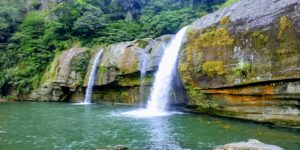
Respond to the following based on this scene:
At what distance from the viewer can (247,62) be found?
1232cm

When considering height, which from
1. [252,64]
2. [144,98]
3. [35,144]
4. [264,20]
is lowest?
[35,144]

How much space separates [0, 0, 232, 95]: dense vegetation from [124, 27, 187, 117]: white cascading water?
1088 centimetres

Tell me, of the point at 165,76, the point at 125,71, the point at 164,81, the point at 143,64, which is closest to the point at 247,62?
the point at 165,76

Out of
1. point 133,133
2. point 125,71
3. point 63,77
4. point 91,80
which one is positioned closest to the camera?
point 133,133

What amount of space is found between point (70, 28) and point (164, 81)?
17226mm

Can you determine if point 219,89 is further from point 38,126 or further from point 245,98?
point 38,126

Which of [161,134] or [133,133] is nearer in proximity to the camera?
[161,134]

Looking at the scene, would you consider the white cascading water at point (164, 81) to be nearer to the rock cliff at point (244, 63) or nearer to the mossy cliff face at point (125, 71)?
the rock cliff at point (244, 63)

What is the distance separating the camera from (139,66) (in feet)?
62.7

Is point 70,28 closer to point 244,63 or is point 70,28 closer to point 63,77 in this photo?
point 63,77

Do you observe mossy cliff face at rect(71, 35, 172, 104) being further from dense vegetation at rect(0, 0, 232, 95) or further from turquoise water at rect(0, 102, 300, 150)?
dense vegetation at rect(0, 0, 232, 95)

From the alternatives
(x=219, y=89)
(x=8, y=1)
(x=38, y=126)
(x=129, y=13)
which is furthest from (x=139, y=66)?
(x=8, y=1)

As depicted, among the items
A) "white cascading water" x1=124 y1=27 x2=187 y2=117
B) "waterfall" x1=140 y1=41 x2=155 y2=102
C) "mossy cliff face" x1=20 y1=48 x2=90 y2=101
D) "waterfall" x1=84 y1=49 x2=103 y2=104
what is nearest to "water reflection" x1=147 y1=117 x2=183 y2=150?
"white cascading water" x1=124 y1=27 x2=187 y2=117

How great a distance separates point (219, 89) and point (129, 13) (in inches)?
864
